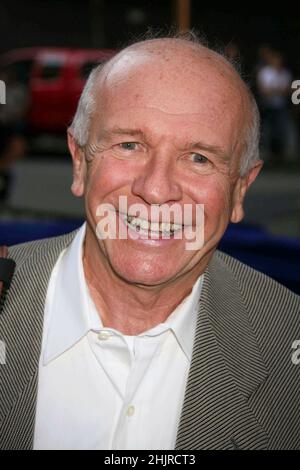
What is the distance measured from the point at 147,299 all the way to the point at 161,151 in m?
0.44

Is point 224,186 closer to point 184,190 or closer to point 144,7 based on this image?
point 184,190

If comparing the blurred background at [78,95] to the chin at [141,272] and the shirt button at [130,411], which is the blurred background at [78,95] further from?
the shirt button at [130,411]

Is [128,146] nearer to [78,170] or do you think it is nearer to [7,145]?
[78,170]

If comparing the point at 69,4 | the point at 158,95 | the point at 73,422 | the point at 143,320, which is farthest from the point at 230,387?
the point at 69,4

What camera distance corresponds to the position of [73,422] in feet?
6.77

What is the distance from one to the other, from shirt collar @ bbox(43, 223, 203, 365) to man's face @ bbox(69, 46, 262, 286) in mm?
127

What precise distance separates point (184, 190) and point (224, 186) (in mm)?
149

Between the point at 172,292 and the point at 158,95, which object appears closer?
the point at 158,95

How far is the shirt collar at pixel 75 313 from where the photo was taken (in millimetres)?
2117

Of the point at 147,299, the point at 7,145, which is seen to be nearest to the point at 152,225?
the point at 147,299

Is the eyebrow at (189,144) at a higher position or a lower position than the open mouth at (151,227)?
higher

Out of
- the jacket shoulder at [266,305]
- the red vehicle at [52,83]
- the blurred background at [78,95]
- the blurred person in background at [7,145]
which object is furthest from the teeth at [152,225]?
the red vehicle at [52,83]

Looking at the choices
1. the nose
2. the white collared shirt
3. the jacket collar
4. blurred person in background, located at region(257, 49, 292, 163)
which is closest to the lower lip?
the nose

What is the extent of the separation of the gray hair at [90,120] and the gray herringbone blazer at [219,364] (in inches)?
14.7
